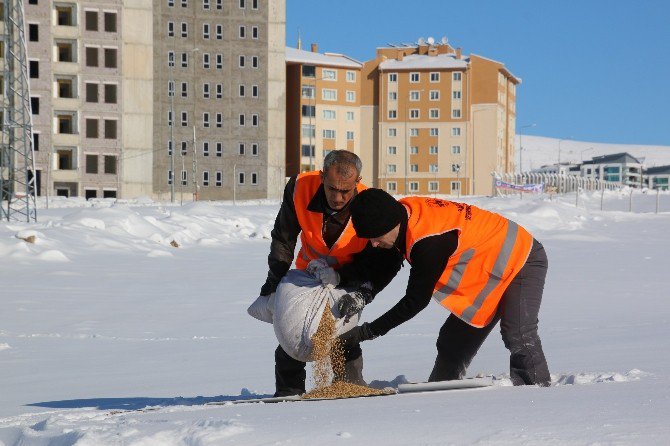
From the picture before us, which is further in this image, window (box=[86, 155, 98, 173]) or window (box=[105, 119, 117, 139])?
window (box=[105, 119, 117, 139])

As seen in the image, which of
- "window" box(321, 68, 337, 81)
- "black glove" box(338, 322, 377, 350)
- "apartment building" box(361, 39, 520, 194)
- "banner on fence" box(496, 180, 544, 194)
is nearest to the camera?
"black glove" box(338, 322, 377, 350)

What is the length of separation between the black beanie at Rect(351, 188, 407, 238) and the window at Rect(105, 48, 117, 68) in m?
64.5

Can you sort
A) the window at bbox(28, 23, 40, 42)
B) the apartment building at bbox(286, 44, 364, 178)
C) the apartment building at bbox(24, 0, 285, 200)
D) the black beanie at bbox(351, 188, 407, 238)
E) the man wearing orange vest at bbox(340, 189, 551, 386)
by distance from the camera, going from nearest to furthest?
the black beanie at bbox(351, 188, 407, 238), the man wearing orange vest at bbox(340, 189, 551, 386), the window at bbox(28, 23, 40, 42), the apartment building at bbox(24, 0, 285, 200), the apartment building at bbox(286, 44, 364, 178)

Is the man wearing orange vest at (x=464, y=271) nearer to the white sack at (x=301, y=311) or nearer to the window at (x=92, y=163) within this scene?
the white sack at (x=301, y=311)

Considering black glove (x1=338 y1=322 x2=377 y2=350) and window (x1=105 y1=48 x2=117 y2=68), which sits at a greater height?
window (x1=105 y1=48 x2=117 y2=68)

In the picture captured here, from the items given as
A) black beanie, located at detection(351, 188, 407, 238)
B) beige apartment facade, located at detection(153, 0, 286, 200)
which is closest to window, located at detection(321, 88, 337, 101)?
beige apartment facade, located at detection(153, 0, 286, 200)

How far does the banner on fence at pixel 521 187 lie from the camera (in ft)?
201

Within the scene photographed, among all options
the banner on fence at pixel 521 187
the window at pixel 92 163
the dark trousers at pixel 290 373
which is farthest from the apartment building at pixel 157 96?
the dark trousers at pixel 290 373

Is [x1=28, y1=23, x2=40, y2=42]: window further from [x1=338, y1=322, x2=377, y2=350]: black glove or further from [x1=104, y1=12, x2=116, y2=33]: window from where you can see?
[x1=338, y1=322, x2=377, y2=350]: black glove

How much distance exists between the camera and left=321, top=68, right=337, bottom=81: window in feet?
314

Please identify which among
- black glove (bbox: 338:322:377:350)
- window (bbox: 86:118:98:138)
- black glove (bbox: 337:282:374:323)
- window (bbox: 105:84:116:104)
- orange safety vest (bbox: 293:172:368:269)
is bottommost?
black glove (bbox: 338:322:377:350)

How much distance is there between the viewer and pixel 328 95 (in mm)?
97562

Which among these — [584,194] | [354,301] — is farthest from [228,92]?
[354,301]

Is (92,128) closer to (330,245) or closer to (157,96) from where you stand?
(157,96)
